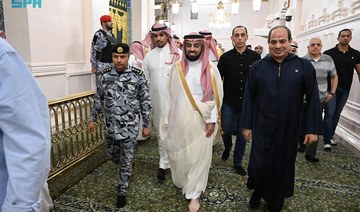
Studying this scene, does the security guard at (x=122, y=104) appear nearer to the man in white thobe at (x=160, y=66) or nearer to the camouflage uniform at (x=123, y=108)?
the camouflage uniform at (x=123, y=108)

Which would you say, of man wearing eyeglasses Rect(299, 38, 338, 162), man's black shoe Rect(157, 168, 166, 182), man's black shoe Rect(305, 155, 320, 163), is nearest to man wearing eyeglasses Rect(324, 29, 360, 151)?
man wearing eyeglasses Rect(299, 38, 338, 162)

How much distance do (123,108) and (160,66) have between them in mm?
877

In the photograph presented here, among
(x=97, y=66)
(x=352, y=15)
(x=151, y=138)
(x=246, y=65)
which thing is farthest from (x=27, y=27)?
(x=352, y=15)

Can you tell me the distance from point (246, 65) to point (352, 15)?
2.52 metres

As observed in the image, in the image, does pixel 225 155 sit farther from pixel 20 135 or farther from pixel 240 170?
pixel 20 135

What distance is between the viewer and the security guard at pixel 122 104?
7.63 ft

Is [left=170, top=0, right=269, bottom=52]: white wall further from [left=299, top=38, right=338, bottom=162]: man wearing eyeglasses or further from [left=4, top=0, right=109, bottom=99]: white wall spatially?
[left=299, top=38, right=338, bottom=162]: man wearing eyeglasses

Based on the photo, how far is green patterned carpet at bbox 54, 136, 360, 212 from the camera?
8.02 feet

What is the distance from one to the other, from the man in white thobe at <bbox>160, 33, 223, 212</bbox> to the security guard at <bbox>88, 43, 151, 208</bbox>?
28 centimetres

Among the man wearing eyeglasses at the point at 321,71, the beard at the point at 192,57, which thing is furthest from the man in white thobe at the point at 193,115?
the man wearing eyeglasses at the point at 321,71

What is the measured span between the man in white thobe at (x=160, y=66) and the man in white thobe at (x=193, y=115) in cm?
52

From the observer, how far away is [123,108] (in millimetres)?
2336

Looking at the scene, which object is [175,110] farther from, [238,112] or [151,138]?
[151,138]

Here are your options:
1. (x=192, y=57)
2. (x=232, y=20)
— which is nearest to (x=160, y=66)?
(x=192, y=57)
